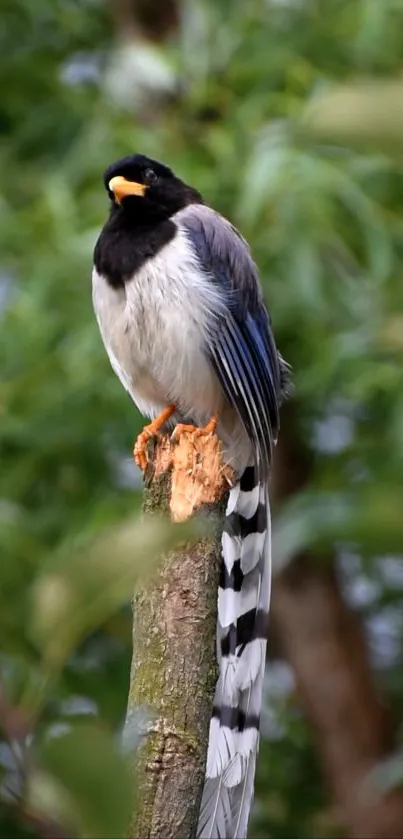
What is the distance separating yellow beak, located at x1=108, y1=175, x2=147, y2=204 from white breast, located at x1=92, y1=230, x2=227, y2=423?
7.9 inches

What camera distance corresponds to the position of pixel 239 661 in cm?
332

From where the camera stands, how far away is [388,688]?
556 centimetres

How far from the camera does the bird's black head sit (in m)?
3.82

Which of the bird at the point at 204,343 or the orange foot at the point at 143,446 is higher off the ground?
the bird at the point at 204,343

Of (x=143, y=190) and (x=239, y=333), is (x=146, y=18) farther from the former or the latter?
(x=239, y=333)

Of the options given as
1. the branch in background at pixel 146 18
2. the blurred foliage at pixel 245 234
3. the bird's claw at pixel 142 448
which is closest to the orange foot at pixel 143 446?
the bird's claw at pixel 142 448

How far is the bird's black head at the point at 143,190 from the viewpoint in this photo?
3.82m

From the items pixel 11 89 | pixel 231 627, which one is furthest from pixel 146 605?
pixel 11 89

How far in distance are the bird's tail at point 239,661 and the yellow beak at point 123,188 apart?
0.84 metres

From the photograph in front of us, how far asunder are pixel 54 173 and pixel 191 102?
561mm

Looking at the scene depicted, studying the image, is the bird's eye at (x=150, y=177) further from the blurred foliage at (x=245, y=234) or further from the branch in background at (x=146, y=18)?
the branch in background at (x=146, y=18)

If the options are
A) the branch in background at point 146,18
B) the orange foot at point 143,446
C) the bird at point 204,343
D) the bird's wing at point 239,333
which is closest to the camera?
the orange foot at point 143,446

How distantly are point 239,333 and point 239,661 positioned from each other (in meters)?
0.92

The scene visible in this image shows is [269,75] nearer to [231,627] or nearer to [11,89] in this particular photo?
[11,89]
